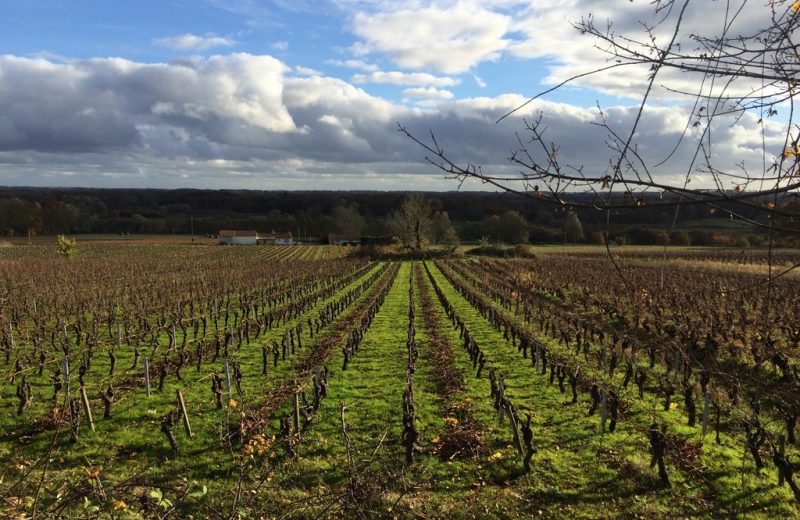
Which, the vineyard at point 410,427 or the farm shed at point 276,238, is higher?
the vineyard at point 410,427

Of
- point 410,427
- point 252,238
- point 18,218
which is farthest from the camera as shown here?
point 252,238

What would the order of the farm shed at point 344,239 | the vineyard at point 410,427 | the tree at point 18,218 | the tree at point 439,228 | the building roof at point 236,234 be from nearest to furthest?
the vineyard at point 410,427, the tree at point 439,228, the farm shed at point 344,239, the tree at point 18,218, the building roof at point 236,234

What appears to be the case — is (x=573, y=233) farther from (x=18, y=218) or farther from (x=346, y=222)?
(x=18, y=218)

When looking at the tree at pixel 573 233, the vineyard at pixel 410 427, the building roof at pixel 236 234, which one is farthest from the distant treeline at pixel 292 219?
the vineyard at pixel 410 427

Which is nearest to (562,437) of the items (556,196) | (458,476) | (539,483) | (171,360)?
(539,483)

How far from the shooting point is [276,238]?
92125mm

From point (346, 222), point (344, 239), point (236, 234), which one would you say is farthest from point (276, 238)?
point (344, 239)

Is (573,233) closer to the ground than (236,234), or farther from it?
farther from it

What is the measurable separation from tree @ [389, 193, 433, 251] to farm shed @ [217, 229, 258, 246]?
32.4 meters

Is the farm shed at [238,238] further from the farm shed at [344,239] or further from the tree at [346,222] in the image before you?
the tree at [346,222]

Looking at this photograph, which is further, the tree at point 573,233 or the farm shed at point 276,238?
the farm shed at point 276,238

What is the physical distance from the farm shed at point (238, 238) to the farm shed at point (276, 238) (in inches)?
56.7

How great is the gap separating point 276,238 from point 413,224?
124 feet

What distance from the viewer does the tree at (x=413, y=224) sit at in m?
61.9
